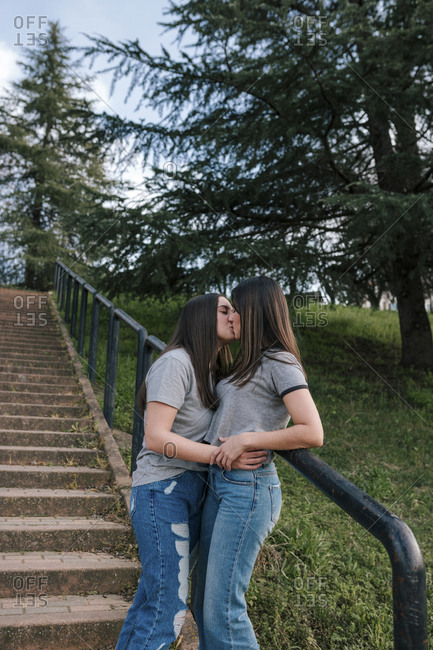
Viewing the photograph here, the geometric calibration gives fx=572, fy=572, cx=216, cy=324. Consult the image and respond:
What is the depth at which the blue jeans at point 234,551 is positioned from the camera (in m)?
1.72

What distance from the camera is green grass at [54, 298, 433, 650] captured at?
9.43 feet

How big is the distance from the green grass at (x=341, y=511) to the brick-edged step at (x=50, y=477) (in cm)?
133

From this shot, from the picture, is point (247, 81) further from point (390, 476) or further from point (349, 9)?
point (390, 476)

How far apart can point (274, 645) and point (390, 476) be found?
10.4 feet

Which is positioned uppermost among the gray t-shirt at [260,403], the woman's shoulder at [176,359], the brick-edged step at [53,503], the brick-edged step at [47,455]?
the woman's shoulder at [176,359]

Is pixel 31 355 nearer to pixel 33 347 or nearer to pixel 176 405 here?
pixel 33 347

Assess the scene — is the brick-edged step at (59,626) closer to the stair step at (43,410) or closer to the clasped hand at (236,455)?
the clasped hand at (236,455)

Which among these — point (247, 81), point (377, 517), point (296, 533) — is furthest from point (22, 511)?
point (247, 81)

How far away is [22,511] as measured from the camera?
3592 mm

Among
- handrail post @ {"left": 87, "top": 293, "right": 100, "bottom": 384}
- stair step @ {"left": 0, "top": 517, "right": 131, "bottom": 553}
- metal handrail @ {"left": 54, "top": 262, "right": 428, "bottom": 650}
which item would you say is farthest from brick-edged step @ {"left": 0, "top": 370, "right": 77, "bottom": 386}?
metal handrail @ {"left": 54, "top": 262, "right": 428, "bottom": 650}

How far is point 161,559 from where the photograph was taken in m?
1.84

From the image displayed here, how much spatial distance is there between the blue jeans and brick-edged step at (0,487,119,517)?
203 cm

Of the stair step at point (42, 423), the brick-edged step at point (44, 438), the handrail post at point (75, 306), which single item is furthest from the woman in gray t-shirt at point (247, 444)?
the handrail post at point (75, 306)

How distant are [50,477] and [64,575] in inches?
45.6
